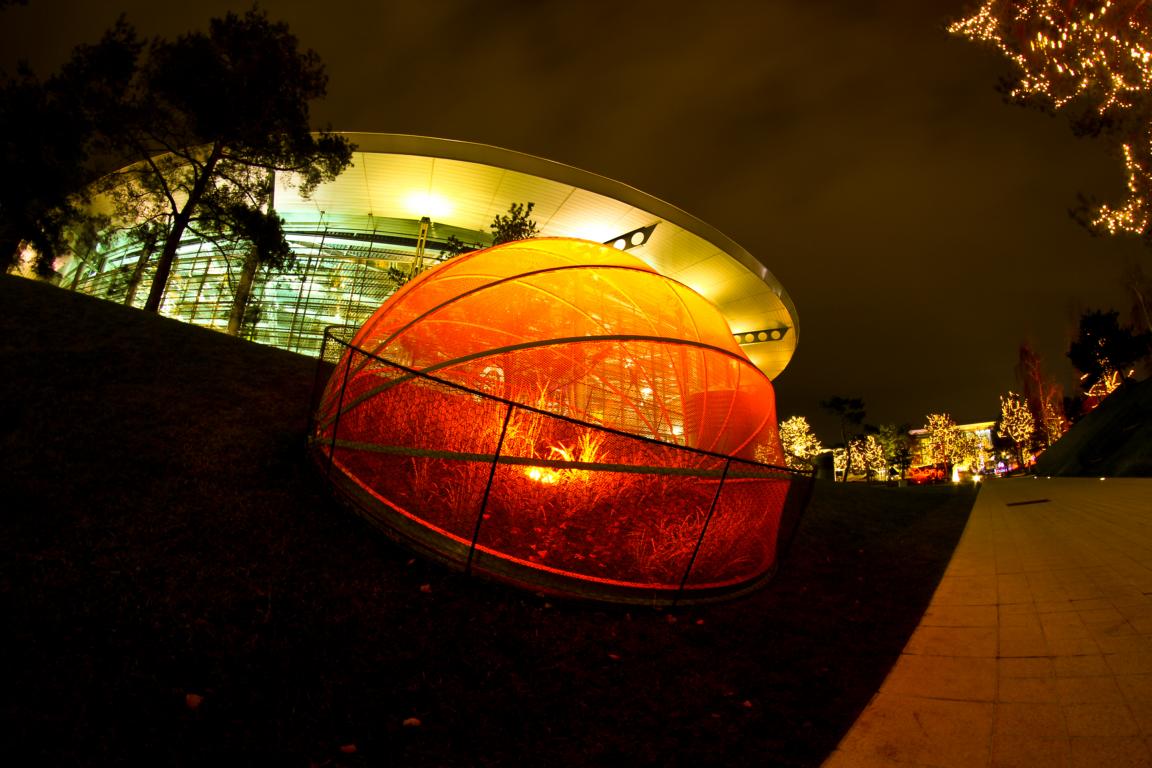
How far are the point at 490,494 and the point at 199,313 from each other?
1150 inches

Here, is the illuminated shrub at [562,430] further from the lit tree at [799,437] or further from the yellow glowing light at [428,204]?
the lit tree at [799,437]

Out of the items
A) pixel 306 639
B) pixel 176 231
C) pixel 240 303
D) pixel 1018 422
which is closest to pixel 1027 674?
pixel 306 639

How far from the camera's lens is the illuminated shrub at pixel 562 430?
3.99 metres

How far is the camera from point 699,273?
2872cm

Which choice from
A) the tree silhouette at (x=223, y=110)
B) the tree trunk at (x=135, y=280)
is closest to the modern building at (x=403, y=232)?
the tree trunk at (x=135, y=280)

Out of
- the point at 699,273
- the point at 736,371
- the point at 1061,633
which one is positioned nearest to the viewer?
the point at 1061,633

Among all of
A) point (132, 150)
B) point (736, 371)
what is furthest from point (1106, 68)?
point (132, 150)

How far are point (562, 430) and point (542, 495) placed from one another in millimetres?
573

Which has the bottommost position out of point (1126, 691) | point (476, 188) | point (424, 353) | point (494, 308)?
point (1126, 691)

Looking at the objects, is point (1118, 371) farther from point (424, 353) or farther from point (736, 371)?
point (424, 353)

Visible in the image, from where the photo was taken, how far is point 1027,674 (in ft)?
9.93

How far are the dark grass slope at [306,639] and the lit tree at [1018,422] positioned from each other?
59.7 metres

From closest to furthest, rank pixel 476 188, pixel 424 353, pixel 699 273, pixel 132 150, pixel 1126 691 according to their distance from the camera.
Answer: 1. pixel 1126 691
2. pixel 424 353
3. pixel 132 150
4. pixel 476 188
5. pixel 699 273

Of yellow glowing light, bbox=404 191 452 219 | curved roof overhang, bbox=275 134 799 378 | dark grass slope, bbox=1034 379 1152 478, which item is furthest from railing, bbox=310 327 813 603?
yellow glowing light, bbox=404 191 452 219
